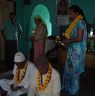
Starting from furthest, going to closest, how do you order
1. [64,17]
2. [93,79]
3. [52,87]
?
1. [64,17]
2. [93,79]
3. [52,87]

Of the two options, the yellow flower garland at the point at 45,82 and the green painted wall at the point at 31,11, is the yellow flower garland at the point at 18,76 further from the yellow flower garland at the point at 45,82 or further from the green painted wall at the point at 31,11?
the green painted wall at the point at 31,11

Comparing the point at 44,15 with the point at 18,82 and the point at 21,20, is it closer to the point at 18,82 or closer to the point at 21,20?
the point at 21,20

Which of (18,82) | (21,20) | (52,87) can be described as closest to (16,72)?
(18,82)

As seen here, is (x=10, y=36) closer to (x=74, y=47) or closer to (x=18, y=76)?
(x=74, y=47)

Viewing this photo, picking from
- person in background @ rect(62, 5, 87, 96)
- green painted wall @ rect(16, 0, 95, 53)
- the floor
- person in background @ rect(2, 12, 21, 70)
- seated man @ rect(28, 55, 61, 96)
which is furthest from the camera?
green painted wall @ rect(16, 0, 95, 53)

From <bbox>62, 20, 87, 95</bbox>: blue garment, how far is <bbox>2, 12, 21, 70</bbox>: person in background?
11.0ft

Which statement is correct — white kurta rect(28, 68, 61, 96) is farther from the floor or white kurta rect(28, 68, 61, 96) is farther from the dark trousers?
the dark trousers

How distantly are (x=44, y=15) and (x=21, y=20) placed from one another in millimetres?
1655

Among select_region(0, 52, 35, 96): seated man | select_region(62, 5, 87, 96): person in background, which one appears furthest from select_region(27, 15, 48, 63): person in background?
select_region(0, 52, 35, 96): seated man

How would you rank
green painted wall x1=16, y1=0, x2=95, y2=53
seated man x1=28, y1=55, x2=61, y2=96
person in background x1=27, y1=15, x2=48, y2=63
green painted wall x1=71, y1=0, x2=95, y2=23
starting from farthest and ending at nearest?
green painted wall x1=71, y1=0, x2=95, y2=23 → green painted wall x1=16, y1=0, x2=95, y2=53 → person in background x1=27, y1=15, x2=48, y2=63 → seated man x1=28, y1=55, x2=61, y2=96

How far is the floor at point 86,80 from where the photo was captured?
8743 mm

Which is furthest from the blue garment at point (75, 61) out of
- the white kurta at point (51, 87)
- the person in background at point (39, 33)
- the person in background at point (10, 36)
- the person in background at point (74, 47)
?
the person in background at point (10, 36)

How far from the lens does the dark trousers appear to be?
10773mm

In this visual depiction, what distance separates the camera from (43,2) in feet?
43.1
